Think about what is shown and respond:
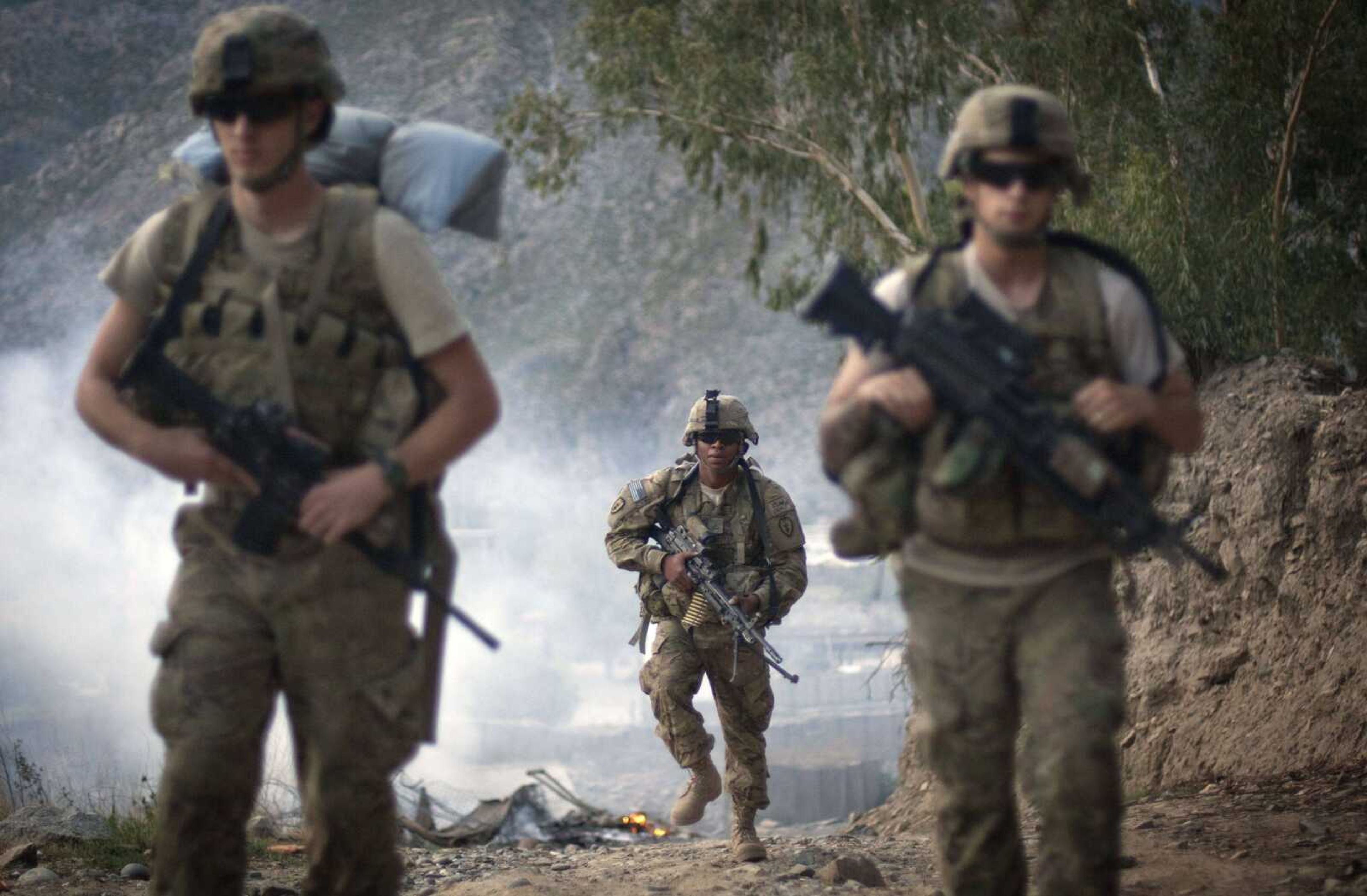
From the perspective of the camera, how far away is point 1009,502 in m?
3.16

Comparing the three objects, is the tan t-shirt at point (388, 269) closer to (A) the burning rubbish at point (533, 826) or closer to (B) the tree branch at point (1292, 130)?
(A) the burning rubbish at point (533, 826)

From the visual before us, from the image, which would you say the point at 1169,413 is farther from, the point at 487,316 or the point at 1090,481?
the point at 487,316

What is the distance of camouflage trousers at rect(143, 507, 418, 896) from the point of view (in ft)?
9.93

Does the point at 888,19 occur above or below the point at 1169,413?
above

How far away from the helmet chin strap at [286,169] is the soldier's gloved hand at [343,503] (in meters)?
0.62

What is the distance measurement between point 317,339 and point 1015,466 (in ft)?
4.85

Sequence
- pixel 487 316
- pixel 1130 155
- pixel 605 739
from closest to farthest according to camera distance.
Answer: pixel 1130 155 → pixel 605 739 → pixel 487 316

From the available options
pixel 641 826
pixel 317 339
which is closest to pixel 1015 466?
pixel 317 339

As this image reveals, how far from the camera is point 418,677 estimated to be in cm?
316

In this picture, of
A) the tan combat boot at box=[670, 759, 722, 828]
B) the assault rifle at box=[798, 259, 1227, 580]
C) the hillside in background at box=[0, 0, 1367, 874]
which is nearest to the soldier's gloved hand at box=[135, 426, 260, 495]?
the assault rifle at box=[798, 259, 1227, 580]

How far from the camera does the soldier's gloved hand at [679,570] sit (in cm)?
730

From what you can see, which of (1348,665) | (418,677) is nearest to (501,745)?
(1348,665)

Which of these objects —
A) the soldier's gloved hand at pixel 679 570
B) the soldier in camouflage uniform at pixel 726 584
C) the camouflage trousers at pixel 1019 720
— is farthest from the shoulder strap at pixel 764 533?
the camouflage trousers at pixel 1019 720

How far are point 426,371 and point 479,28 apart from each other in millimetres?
66871
